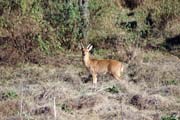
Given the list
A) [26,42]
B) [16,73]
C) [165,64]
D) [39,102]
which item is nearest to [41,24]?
[26,42]

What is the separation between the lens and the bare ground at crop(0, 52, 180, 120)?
1398cm

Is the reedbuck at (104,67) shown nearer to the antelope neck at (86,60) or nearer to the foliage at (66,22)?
the antelope neck at (86,60)

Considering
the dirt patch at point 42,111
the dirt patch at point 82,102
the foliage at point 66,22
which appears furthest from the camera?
the foliage at point 66,22

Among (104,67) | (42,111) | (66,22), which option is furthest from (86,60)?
(42,111)

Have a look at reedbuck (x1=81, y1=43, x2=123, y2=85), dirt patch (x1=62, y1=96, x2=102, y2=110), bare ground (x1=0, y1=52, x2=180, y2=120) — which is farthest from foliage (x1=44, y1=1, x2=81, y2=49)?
dirt patch (x1=62, y1=96, x2=102, y2=110)

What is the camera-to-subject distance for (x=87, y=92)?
16.1m

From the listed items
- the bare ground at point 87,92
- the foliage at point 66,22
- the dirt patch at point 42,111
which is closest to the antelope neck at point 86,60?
the bare ground at point 87,92

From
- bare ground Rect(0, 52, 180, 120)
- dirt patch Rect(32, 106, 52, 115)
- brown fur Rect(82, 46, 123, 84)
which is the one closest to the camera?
dirt patch Rect(32, 106, 52, 115)

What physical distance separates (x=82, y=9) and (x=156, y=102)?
8377 millimetres

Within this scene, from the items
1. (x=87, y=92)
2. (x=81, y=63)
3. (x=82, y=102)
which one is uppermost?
(x=82, y=102)

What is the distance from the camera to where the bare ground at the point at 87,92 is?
45.9ft

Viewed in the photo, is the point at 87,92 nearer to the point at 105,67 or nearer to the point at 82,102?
the point at 82,102

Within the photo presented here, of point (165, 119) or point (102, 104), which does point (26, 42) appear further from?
point (165, 119)

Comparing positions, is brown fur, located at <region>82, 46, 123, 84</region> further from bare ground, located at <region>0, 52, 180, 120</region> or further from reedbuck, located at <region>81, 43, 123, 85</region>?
bare ground, located at <region>0, 52, 180, 120</region>
